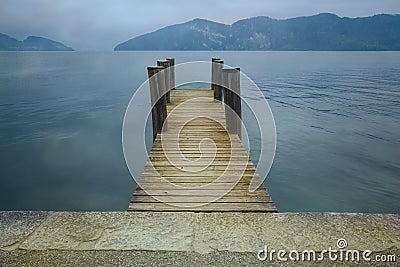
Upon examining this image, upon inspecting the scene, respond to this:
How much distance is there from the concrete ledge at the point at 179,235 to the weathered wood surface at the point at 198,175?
69 centimetres

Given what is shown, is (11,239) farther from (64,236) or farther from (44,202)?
(44,202)

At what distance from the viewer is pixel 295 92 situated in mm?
28438

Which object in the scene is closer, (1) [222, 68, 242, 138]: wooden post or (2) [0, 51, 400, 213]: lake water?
(1) [222, 68, 242, 138]: wooden post

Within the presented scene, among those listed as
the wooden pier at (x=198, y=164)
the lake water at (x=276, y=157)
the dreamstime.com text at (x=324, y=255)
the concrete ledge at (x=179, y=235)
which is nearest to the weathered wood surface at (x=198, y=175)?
the wooden pier at (x=198, y=164)

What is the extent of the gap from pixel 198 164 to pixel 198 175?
0.41 metres

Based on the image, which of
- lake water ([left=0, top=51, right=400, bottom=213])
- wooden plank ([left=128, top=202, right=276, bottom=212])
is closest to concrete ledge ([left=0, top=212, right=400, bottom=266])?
wooden plank ([left=128, top=202, right=276, bottom=212])

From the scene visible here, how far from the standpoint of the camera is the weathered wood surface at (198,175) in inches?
128

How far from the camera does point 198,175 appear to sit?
13.2 ft

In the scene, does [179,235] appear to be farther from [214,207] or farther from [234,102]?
[234,102]

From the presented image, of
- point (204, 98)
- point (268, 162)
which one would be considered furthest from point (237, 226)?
point (268, 162)

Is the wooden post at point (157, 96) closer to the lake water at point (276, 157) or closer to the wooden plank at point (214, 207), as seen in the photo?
the wooden plank at point (214, 207)

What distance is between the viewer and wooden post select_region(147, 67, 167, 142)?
19.0 ft

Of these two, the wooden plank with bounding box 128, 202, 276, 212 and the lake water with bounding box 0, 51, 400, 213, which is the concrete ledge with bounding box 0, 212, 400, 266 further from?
the lake water with bounding box 0, 51, 400, 213

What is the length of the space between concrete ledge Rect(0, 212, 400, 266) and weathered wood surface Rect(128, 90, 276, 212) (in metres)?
0.69
